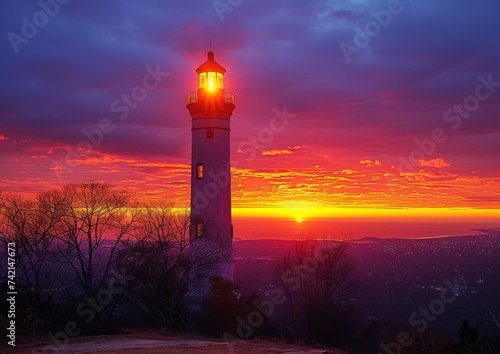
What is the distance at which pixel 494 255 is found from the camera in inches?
3061

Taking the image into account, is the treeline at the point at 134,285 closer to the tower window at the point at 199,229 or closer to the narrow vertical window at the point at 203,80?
the tower window at the point at 199,229

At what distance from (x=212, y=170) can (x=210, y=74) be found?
6.18 meters

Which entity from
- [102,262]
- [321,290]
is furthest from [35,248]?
[321,290]

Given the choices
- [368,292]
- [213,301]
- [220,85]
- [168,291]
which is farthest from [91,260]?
[368,292]

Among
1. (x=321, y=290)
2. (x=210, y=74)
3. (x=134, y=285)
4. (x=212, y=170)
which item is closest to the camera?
(x=134, y=285)

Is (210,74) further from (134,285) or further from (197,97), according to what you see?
(134,285)

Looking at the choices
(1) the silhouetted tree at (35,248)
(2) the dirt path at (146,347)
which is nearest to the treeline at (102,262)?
(1) the silhouetted tree at (35,248)

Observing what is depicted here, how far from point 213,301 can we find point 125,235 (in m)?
6.56

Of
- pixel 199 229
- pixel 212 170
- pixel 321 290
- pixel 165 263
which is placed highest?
pixel 212 170

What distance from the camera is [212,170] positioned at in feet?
98.0

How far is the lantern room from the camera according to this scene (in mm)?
30578

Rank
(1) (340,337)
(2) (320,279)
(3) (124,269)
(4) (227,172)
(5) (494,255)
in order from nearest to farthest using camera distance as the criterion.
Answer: (1) (340,337) → (3) (124,269) → (4) (227,172) → (2) (320,279) → (5) (494,255)

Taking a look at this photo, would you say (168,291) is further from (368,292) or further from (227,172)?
(368,292)

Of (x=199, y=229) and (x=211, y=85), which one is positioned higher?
(x=211, y=85)
